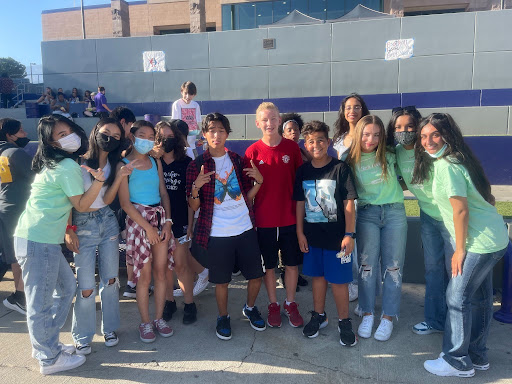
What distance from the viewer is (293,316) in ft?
12.1

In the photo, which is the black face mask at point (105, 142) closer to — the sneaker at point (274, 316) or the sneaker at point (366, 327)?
the sneaker at point (274, 316)

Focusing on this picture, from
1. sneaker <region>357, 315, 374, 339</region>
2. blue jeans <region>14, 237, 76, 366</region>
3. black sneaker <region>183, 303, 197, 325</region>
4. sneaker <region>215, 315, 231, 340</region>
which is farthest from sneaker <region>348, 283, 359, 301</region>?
blue jeans <region>14, 237, 76, 366</region>

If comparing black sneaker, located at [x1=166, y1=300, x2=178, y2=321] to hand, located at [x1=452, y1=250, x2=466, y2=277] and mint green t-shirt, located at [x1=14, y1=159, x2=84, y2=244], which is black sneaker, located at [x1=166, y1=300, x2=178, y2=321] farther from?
hand, located at [x1=452, y1=250, x2=466, y2=277]

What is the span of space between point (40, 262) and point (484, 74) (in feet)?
50.9

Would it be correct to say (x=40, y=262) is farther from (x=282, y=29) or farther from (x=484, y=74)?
(x=484, y=74)

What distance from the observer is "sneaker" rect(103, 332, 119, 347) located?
3.38 metres

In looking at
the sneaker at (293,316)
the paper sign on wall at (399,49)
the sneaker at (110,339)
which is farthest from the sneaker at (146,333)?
the paper sign on wall at (399,49)

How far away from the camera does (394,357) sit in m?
3.16

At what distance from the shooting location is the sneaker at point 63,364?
2.99 metres

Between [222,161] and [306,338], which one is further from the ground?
[222,161]

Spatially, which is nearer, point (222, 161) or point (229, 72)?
point (222, 161)

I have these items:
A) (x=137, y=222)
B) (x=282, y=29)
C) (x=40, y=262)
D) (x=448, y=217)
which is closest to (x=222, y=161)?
(x=137, y=222)

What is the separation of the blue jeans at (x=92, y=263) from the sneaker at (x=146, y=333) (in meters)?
0.29

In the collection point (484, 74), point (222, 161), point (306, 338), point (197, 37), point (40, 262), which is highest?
point (197, 37)
